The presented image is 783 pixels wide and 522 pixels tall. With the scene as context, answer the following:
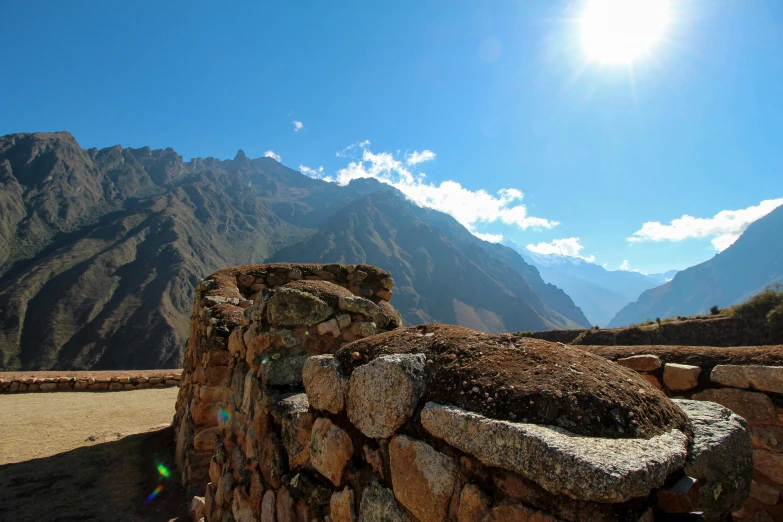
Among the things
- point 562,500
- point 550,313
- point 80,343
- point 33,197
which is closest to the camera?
point 562,500

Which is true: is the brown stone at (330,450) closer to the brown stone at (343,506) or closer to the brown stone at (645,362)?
the brown stone at (343,506)

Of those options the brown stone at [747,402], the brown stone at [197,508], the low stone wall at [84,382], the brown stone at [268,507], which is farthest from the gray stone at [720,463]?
the low stone wall at [84,382]

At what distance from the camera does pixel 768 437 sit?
323cm

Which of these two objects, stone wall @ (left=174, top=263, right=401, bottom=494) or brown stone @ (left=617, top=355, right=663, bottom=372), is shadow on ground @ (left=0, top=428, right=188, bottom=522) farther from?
brown stone @ (left=617, top=355, right=663, bottom=372)

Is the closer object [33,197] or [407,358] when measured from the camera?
[407,358]

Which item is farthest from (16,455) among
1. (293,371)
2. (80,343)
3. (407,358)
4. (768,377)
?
(80,343)

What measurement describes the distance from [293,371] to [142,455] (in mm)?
5332

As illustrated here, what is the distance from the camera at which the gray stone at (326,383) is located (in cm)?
225

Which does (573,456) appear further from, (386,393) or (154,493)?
(154,493)

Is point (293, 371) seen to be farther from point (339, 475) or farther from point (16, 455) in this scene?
point (16, 455)

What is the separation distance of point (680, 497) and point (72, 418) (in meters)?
11.8

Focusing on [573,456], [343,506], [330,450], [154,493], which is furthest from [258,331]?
[154,493]

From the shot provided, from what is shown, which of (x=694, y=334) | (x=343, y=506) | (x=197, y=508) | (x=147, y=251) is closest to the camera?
(x=343, y=506)

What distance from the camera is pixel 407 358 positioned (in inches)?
77.2
